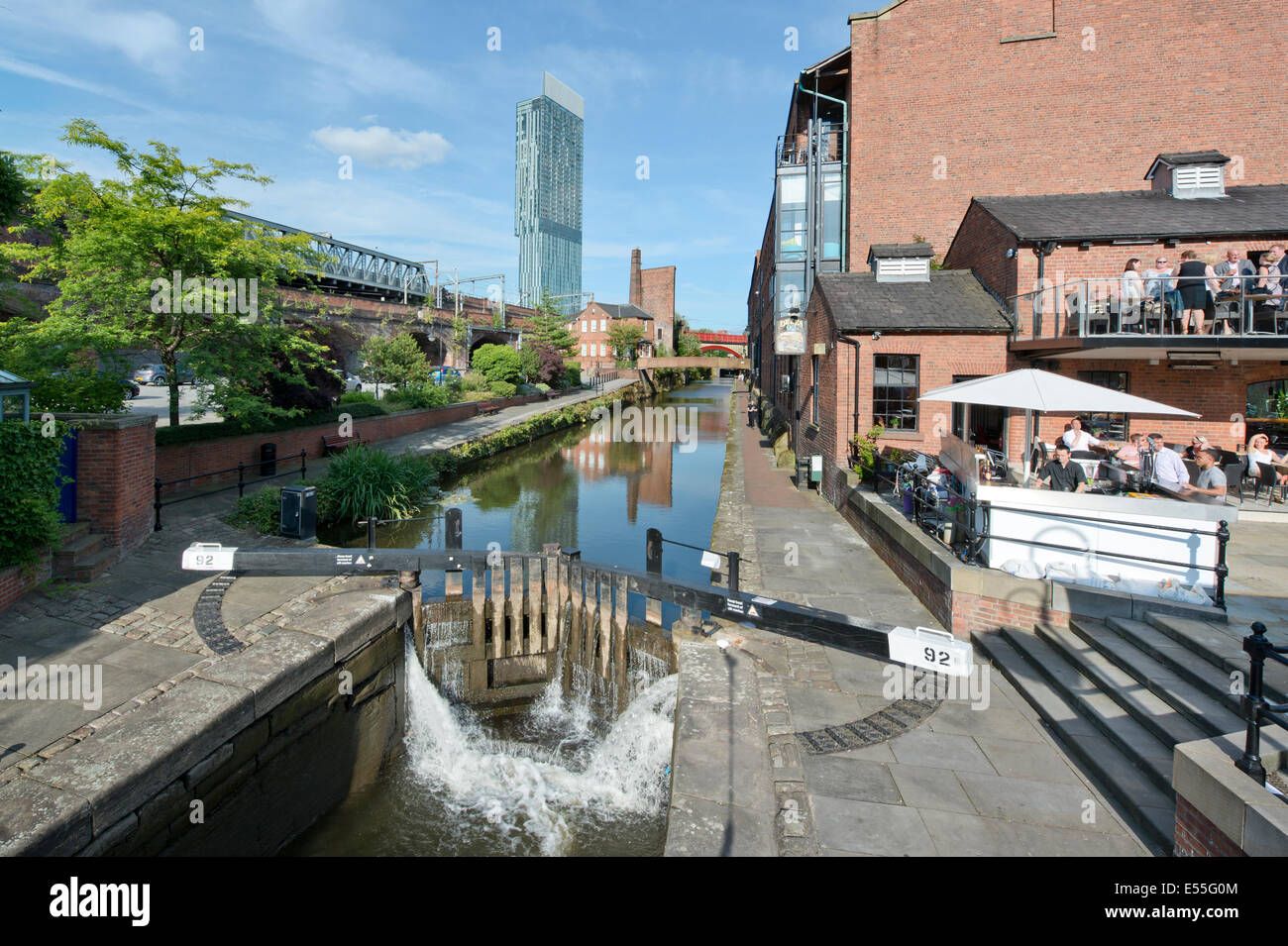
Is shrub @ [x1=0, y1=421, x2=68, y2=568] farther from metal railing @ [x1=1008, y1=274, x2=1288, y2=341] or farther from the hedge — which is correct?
metal railing @ [x1=1008, y1=274, x2=1288, y2=341]

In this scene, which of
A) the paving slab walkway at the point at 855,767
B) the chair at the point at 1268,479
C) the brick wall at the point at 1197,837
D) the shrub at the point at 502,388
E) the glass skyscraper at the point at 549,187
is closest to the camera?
the brick wall at the point at 1197,837

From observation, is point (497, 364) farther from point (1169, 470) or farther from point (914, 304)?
point (1169, 470)

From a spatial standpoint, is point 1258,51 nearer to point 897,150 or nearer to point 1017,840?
point 897,150

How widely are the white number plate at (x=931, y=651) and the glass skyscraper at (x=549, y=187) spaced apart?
155804 mm

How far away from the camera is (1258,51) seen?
762 inches

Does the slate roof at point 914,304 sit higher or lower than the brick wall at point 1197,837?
higher

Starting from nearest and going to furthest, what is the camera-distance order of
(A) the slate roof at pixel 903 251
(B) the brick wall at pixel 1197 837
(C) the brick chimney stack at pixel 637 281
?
(B) the brick wall at pixel 1197 837 < (A) the slate roof at pixel 903 251 < (C) the brick chimney stack at pixel 637 281

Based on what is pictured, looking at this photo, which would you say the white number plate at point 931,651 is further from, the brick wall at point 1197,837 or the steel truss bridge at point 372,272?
the steel truss bridge at point 372,272

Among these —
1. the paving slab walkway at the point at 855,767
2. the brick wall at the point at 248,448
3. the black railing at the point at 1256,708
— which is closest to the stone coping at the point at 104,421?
the brick wall at the point at 248,448

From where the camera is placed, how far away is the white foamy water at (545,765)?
22.0 ft

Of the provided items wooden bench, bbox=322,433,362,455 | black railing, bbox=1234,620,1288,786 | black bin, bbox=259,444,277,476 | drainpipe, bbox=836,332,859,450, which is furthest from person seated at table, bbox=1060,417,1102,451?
A: wooden bench, bbox=322,433,362,455

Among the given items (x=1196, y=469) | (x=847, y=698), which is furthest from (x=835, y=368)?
(x=847, y=698)

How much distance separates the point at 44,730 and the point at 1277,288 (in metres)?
17.5

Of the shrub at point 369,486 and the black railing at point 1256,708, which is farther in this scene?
the shrub at point 369,486
